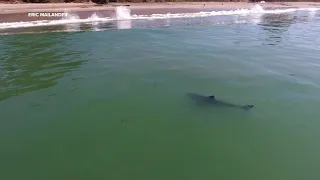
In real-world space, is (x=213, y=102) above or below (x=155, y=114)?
above

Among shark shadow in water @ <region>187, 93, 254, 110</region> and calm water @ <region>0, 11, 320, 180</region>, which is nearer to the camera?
calm water @ <region>0, 11, 320, 180</region>

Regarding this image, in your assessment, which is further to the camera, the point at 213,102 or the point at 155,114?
the point at 213,102

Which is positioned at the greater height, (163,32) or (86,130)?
(163,32)

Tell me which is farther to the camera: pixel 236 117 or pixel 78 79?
pixel 78 79

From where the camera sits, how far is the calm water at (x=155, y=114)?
242 inches

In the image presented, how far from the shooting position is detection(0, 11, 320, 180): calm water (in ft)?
20.1

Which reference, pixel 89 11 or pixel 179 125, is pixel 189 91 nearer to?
pixel 179 125

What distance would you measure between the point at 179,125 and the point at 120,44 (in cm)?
873

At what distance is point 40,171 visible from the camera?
5887mm

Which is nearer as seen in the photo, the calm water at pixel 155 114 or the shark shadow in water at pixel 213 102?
the calm water at pixel 155 114

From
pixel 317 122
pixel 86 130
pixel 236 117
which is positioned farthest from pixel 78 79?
pixel 317 122

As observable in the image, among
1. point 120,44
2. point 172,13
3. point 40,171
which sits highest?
point 172,13

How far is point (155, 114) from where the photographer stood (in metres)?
8.09

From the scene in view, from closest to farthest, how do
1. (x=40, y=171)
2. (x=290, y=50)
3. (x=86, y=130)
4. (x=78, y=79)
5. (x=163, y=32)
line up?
(x=40, y=171)
(x=86, y=130)
(x=78, y=79)
(x=290, y=50)
(x=163, y=32)
